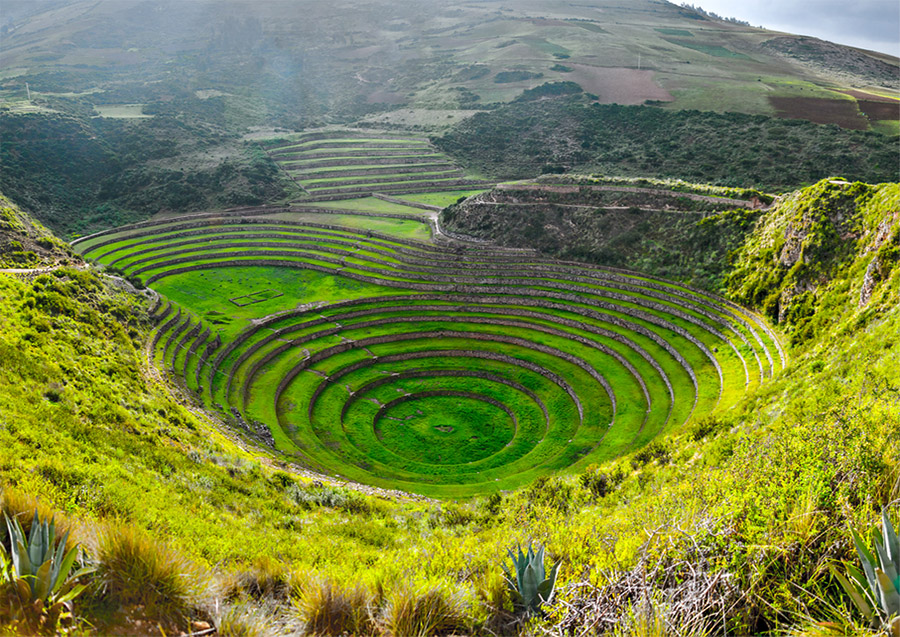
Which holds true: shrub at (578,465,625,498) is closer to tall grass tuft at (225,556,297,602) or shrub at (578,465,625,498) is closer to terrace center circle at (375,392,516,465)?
terrace center circle at (375,392,516,465)

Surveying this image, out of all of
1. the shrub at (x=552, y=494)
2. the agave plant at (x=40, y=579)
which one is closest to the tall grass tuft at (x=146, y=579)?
the agave plant at (x=40, y=579)

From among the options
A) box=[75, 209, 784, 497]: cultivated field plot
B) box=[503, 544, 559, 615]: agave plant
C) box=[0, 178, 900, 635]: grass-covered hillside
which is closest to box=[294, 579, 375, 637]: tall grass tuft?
box=[0, 178, 900, 635]: grass-covered hillside

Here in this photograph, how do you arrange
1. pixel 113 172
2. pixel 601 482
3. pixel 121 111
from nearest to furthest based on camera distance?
pixel 601 482, pixel 113 172, pixel 121 111

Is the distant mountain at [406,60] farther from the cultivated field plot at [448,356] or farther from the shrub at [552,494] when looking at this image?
the shrub at [552,494]

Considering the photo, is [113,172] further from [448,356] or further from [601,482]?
[601,482]

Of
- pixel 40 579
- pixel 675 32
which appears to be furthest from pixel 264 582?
pixel 675 32

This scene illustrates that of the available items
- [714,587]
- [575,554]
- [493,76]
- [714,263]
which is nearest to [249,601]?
[575,554]

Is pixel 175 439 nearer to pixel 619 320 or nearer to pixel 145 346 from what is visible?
pixel 145 346
